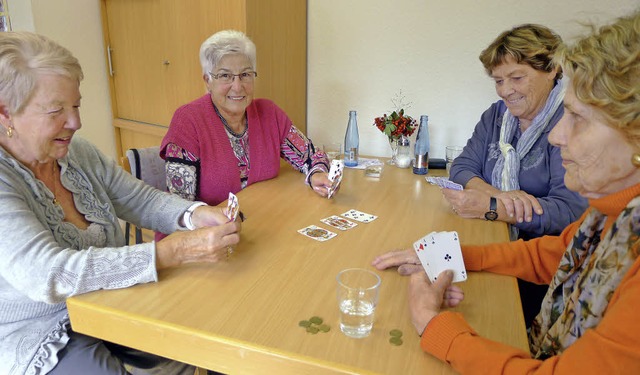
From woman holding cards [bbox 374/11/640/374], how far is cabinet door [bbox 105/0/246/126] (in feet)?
6.17

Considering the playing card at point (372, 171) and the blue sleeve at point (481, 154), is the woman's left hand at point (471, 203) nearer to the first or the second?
the blue sleeve at point (481, 154)

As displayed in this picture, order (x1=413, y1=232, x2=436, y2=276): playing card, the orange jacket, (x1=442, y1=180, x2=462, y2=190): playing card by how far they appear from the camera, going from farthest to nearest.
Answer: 1. (x1=442, y1=180, x2=462, y2=190): playing card
2. (x1=413, y1=232, x2=436, y2=276): playing card
3. the orange jacket

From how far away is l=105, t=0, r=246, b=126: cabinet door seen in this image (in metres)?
2.59

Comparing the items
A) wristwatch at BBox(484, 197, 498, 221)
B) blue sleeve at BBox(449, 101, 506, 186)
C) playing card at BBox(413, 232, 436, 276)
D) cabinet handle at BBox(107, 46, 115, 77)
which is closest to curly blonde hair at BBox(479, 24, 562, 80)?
blue sleeve at BBox(449, 101, 506, 186)

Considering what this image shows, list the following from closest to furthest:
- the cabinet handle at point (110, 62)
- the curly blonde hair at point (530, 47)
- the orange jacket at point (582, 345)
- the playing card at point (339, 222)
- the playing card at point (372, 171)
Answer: the orange jacket at point (582, 345) < the playing card at point (339, 222) < the curly blonde hair at point (530, 47) < the playing card at point (372, 171) < the cabinet handle at point (110, 62)

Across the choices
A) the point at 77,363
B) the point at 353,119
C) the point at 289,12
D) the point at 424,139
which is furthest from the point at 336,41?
the point at 77,363

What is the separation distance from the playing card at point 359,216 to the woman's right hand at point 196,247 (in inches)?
21.5

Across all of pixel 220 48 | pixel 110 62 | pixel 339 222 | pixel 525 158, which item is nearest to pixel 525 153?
pixel 525 158

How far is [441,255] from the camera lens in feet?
4.01

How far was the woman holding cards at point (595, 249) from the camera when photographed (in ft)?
2.46

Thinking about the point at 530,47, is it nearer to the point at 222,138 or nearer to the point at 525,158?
the point at 525,158

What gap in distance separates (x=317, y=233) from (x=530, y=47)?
1158 mm

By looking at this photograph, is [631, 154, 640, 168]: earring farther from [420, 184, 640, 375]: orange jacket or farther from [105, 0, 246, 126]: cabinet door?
[105, 0, 246, 126]: cabinet door

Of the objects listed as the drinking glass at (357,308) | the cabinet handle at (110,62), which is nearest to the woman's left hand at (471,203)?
the drinking glass at (357,308)
